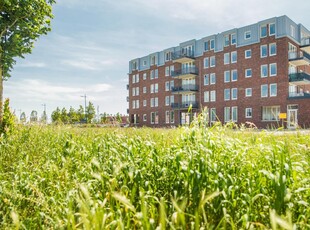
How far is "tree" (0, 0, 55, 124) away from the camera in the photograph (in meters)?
14.1

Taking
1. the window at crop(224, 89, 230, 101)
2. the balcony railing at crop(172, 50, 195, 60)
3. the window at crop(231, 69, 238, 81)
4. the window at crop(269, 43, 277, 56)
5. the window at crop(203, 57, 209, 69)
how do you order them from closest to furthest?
1. the window at crop(269, 43, 277, 56)
2. the window at crop(231, 69, 238, 81)
3. the window at crop(224, 89, 230, 101)
4. the window at crop(203, 57, 209, 69)
5. the balcony railing at crop(172, 50, 195, 60)

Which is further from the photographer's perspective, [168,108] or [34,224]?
[168,108]

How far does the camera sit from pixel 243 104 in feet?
127

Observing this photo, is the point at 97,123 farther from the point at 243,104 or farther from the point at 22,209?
the point at 243,104

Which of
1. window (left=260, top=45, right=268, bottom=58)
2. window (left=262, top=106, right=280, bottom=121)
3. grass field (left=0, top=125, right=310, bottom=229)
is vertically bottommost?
grass field (left=0, top=125, right=310, bottom=229)

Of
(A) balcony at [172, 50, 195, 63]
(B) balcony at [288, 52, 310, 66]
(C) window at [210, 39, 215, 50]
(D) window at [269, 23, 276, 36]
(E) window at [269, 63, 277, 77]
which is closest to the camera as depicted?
(B) balcony at [288, 52, 310, 66]

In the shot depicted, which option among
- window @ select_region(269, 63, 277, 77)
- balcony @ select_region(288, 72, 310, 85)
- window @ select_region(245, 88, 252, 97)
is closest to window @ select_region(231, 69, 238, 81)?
window @ select_region(245, 88, 252, 97)

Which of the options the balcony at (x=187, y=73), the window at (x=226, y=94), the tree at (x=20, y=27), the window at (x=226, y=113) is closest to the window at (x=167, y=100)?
the balcony at (x=187, y=73)

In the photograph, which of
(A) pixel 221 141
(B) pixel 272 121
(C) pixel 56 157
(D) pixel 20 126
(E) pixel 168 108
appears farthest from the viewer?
(E) pixel 168 108

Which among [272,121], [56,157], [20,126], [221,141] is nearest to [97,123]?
[20,126]

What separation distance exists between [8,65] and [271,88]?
103ft

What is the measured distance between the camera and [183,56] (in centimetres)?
4538

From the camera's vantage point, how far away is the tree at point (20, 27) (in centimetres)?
1405

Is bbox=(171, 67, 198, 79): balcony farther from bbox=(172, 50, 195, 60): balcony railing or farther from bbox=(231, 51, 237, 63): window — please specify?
bbox=(231, 51, 237, 63): window
